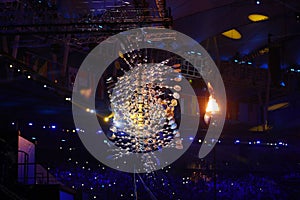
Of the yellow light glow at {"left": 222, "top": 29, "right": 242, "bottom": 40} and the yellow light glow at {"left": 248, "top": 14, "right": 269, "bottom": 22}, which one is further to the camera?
the yellow light glow at {"left": 222, "top": 29, "right": 242, "bottom": 40}

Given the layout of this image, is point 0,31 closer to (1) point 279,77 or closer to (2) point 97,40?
(2) point 97,40

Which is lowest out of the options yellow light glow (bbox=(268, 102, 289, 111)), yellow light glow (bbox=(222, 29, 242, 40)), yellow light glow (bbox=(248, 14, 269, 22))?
yellow light glow (bbox=(268, 102, 289, 111))

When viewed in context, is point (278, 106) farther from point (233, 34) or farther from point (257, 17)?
point (257, 17)

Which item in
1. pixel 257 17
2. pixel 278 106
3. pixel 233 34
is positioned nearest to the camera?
pixel 257 17

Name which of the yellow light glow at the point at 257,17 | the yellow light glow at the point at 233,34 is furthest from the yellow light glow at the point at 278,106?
the yellow light glow at the point at 257,17

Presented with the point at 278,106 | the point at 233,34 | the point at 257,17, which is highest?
the point at 257,17

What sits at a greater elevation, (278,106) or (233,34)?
(233,34)

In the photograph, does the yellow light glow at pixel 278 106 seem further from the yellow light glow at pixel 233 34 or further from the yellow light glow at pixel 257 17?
the yellow light glow at pixel 257 17

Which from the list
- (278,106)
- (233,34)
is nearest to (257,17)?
(233,34)

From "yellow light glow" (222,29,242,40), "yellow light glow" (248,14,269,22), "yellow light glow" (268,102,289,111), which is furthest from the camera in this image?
"yellow light glow" (268,102,289,111)

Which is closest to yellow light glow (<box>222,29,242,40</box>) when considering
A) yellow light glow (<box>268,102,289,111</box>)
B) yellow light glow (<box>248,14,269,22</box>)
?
yellow light glow (<box>248,14,269,22</box>)

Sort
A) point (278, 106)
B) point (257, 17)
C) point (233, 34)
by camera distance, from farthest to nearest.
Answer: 1. point (278, 106)
2. point (233, 34)
3. point (257, 17)

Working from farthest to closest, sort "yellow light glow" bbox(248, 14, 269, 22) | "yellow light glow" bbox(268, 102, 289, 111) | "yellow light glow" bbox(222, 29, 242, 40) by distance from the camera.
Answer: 1. "yellow light glow" bbox(268, 102, 289, 111)
2. "yellow light glow" bbox(222, 29, 242, 40)
3. "yellow light glow" bbox(248, 14, 269, 22)

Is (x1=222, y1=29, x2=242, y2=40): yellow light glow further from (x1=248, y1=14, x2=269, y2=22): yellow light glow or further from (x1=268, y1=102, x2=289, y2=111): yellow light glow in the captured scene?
(x1=268, y1=102, x2=289, y2=111): yellow light glow
